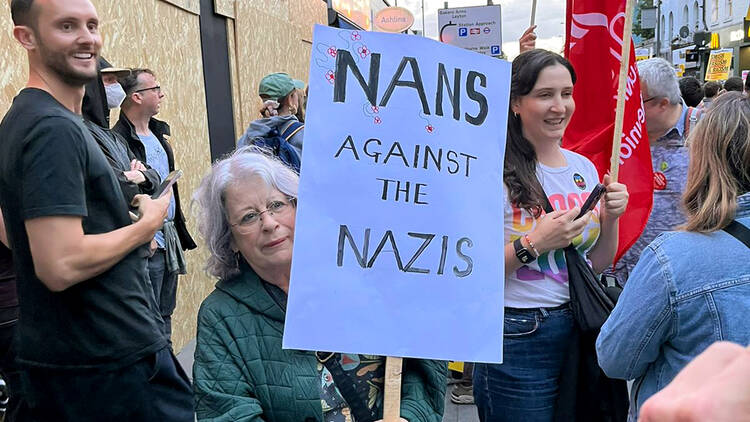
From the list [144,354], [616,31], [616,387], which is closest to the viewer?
[144,354]

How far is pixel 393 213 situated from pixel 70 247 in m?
0.92

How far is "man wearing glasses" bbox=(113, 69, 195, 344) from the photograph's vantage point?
4.29 metres

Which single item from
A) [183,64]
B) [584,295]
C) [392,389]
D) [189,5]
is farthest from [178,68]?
[392,389]

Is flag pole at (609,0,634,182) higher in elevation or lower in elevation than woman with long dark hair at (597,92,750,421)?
higher

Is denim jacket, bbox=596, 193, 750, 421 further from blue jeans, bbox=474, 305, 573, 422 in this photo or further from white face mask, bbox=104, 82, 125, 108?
white face mask, bbox=104, 82, 125, 108

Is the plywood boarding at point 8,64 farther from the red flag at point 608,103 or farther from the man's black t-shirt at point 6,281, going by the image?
the red flag at point 608,103

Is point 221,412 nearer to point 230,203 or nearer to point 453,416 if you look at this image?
point 230,203

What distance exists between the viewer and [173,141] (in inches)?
229

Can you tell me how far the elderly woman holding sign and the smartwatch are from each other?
518 mm

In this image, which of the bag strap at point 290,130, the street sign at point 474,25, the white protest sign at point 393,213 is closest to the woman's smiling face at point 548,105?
the white protest sign at point 393,213

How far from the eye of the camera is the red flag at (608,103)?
3.12 metres

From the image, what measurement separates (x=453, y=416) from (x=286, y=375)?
2.72 metres

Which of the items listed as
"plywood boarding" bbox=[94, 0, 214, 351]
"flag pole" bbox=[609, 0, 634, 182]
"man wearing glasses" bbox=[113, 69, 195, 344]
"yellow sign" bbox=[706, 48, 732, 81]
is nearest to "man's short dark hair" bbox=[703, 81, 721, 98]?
"yellow sign" bbox=[706, 48, 732, 81]

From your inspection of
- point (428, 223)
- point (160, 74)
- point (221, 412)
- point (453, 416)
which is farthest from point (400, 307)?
point (160, 74)
